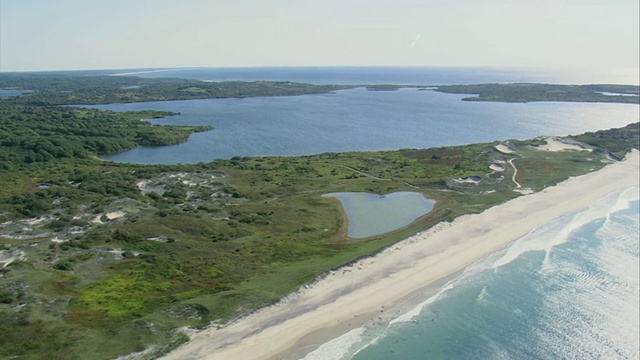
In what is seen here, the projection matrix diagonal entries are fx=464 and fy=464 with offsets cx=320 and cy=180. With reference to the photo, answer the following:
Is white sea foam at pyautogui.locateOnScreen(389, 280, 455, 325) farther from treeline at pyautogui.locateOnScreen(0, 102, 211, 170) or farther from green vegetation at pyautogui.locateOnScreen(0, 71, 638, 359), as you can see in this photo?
treeline at pyautogui.locateOnScreen(0, 102, 211, 170)

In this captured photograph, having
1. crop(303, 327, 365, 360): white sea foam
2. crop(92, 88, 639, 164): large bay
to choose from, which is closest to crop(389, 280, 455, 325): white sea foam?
crop(303, 327, 365, 360): white sea foam

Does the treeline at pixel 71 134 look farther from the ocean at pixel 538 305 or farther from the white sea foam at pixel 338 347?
the ocean at pixel 538 305

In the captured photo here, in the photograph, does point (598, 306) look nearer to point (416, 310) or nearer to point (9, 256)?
point (416, 310)

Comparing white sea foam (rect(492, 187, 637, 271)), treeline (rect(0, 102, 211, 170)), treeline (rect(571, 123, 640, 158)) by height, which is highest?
treeline (rect(571, 123, 640, 158))

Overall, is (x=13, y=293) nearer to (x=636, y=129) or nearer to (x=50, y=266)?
(x=50, y=266)

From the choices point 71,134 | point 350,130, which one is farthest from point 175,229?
point 350,130
